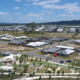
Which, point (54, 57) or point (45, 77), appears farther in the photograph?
point (54, 57)

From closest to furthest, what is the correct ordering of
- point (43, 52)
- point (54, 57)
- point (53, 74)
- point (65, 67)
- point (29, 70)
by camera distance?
point (53, 74), point (29, 70), point (65, 67), point (54, 57), point (43, 52)

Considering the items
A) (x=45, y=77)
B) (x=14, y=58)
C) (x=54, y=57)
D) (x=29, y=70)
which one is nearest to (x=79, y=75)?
(x=45, y=77)

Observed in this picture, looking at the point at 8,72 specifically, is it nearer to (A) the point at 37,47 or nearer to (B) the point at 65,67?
(B) the point at 65,67

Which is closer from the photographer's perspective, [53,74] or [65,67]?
[53,74]

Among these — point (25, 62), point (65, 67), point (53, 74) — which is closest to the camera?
point (53, 74)

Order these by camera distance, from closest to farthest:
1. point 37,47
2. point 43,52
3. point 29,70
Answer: point 29,70, point 43,52, point 37,47

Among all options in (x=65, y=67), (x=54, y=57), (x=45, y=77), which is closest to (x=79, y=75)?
(x=65, y=67)

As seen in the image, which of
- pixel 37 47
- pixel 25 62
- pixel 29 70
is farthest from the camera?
pixel 37 47

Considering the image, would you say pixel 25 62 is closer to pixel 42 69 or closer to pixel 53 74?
pixel 42 69
